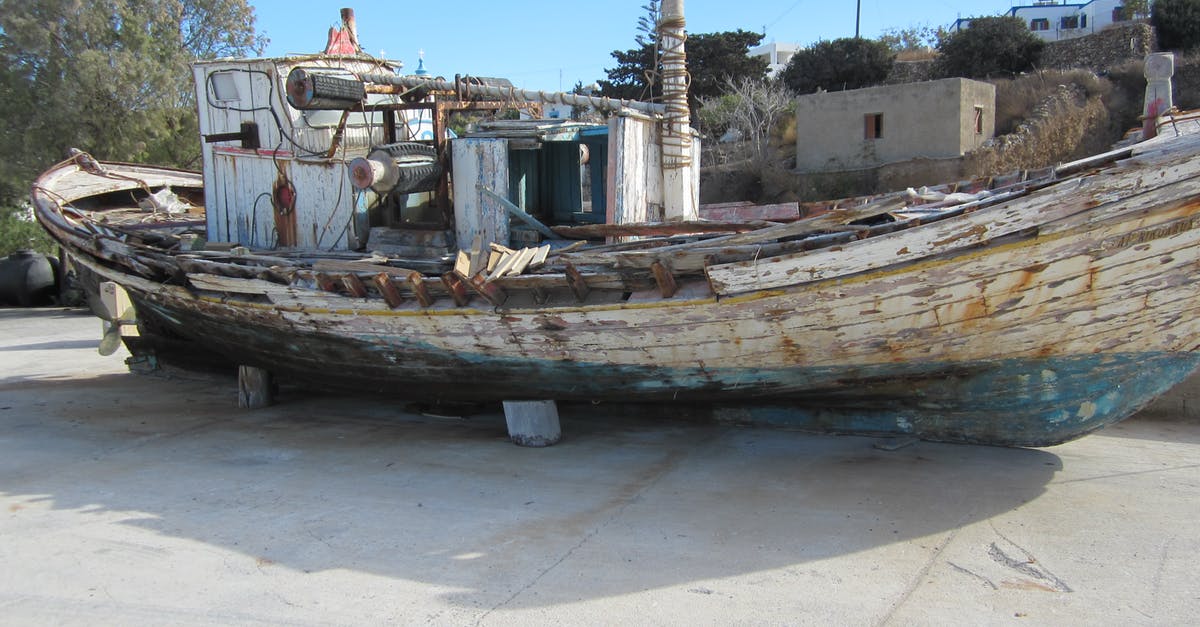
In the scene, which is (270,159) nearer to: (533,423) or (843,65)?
(533,423)

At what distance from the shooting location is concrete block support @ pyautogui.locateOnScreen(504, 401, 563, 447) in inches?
231

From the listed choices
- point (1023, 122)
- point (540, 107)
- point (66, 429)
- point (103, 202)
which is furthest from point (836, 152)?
point (66, 429)

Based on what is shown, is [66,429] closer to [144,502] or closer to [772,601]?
[144,502]

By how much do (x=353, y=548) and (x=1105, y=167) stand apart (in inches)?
162

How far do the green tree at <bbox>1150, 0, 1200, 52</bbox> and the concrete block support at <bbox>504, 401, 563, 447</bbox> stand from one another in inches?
998

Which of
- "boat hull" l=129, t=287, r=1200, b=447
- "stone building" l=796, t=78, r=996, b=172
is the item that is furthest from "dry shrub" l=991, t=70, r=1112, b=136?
"boat hull" l=129, t=287, r=1200, b=447

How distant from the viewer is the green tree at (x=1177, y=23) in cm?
2384

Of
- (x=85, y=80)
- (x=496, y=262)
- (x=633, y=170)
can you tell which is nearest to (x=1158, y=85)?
(x=633, y=170)

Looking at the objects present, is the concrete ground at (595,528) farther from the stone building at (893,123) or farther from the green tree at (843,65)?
the green tree at (843,65)

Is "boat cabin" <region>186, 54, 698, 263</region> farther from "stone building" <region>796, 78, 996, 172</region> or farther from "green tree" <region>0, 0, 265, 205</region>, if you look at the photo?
"stone building" <region>796, 78, 996, 172</region>

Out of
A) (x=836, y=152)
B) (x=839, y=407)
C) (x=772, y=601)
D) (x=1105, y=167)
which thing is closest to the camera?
(x=772, y=601)

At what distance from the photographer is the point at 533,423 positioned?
587cm

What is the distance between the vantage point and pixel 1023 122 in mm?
19609

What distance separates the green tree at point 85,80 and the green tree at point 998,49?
71.8 feet
